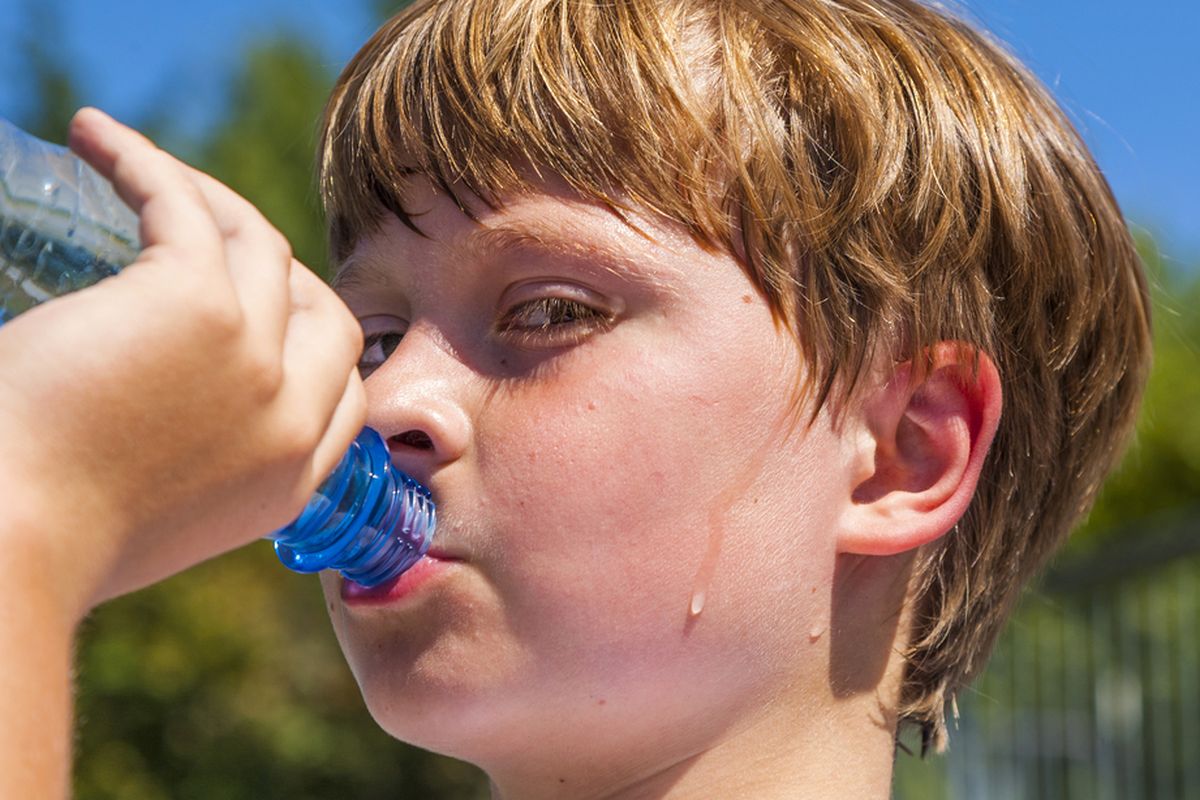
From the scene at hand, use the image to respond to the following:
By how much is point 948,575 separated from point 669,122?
834mm

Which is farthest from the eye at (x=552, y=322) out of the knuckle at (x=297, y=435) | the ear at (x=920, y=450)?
the knuckle at (x=297, y=435)

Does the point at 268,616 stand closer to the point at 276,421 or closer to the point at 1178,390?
the point at 1178,390

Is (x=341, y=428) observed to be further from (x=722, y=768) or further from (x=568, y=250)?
(x=722, y=768)

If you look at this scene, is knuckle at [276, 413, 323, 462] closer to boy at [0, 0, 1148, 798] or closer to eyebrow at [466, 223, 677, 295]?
boy at [0, 0, 1148, 798]

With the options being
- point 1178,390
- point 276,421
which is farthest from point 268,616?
point 276,421

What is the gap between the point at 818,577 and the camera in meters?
1.92

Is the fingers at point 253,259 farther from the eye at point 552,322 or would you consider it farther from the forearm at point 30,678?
the eye at point 552,322

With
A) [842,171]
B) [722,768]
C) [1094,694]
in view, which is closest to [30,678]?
[722,768]

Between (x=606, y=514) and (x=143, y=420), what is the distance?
74 centimetres

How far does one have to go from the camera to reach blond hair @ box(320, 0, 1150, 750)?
75.0 inches

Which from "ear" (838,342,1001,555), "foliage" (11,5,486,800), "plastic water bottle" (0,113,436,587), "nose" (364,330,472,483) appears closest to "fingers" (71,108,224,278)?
"plastic water bottle" (0,113,436,587)

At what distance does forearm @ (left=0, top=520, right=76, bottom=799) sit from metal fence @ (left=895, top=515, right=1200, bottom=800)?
4.45 m

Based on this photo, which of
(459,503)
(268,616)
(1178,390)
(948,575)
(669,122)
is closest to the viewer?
(459,503)

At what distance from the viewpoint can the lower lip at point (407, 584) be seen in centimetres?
176
